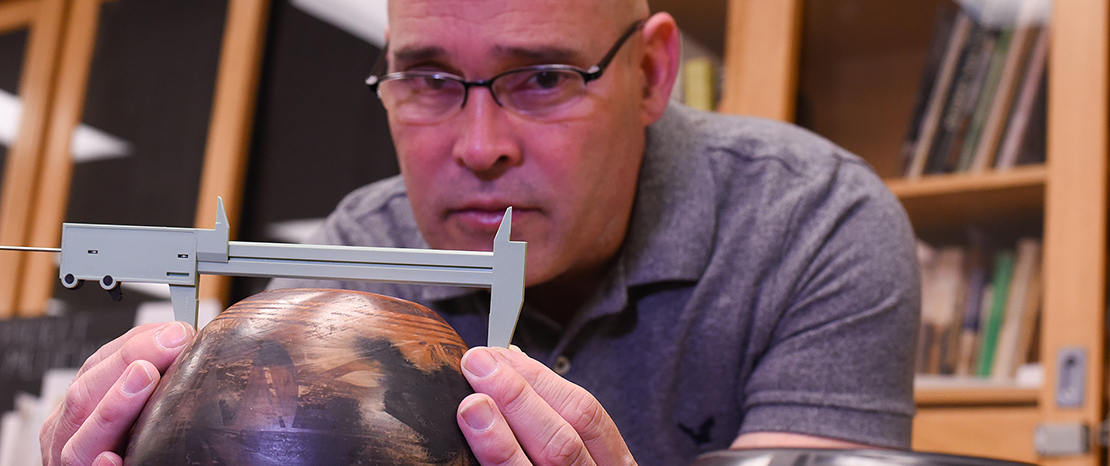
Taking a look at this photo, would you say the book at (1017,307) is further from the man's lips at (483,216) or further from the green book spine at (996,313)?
the man's lips at (483,216)

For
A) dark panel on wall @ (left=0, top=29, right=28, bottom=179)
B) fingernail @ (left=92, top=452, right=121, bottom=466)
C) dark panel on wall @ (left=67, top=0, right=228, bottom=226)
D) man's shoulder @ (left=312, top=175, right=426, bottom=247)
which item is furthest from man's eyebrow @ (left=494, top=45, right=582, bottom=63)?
dark panel on wall @ (left=0, top=29, right=28, bottom=179)

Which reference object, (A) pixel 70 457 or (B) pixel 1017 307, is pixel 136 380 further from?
(B) pixel 1017 307

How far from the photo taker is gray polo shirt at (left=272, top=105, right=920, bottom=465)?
1.28 meters

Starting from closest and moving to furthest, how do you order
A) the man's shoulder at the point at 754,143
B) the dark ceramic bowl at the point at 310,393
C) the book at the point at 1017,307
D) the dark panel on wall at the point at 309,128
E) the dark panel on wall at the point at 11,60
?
the dark ceramic bowl at the point at 310,393
the man's shoulder at the point at 754,143
the book at the point at 1017,307
the dark panel on wall at the point at 309,128
the dark panel on wall at the point at 11,60

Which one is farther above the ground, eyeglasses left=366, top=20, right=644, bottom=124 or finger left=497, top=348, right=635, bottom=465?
eyeglasses left=366, top=20, right=644, bottom=124

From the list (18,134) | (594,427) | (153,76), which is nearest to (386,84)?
(594,427)

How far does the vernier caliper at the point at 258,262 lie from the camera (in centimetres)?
67

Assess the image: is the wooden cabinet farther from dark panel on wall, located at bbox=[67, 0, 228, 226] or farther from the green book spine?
dark panel on wall, located at bbox=[67, 0, 228, 226]

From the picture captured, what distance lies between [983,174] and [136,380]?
5.89 ft

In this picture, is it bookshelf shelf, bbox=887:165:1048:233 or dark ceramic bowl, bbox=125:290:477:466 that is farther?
bookshelf shelf, bbox=887:165:1048:233

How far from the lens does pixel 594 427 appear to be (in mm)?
717

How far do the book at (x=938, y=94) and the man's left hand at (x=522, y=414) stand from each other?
1585 mm

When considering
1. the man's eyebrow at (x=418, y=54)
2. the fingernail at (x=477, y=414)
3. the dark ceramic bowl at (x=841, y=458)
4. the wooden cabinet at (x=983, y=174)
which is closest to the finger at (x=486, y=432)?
the fingernail at (x=477, y=414)

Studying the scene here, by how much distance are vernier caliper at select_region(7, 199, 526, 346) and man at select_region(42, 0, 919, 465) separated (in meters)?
0.45
